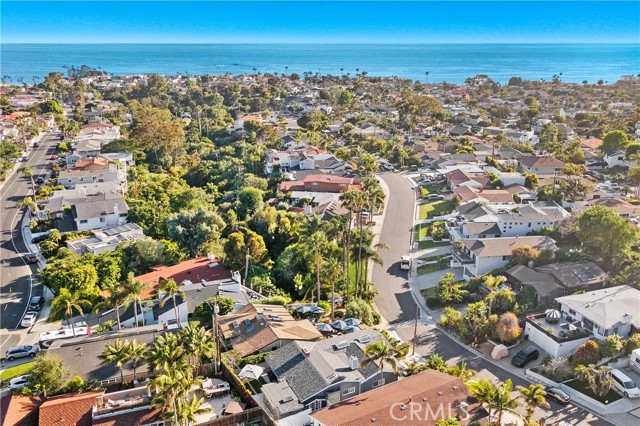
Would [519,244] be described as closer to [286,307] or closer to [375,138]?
[286,307]

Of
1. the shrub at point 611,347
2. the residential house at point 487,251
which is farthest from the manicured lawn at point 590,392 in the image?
the residential house at point 487,251

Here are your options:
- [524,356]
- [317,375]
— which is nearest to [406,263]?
[524,356]

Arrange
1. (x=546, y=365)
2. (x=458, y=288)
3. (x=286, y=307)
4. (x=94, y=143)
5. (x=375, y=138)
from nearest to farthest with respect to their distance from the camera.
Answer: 1. (x=546, y=365)
2. (x=286, y=307)
3. (x=458, y=288)
4. (x=94, y=143)
5. (x=375, y=138)

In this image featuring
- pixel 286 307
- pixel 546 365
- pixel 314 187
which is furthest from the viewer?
pixel 314 187

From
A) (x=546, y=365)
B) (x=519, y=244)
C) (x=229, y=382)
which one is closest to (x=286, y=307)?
(x=229, y=382)

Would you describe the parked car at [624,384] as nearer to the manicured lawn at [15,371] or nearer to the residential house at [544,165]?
the manicured lawn at [15,371]
